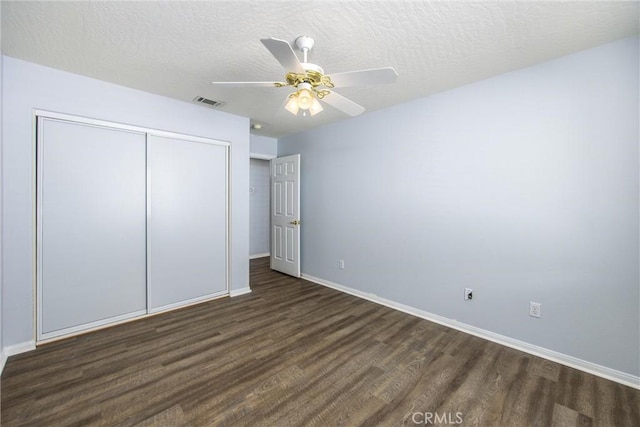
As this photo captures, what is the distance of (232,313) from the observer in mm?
3090

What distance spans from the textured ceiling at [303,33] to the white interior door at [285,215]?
82.6 inches

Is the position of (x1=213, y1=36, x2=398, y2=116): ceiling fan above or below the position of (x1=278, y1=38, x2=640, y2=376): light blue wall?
above

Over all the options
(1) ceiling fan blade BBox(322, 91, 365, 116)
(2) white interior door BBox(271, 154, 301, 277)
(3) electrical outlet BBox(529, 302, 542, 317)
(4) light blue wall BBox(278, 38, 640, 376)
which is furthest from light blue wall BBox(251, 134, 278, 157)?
(3) electrical outlet BBox(529, 302, 542, 317)

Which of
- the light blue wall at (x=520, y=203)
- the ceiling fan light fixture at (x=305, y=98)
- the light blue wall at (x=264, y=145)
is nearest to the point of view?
the ceiling fan light fixture at (x=305, y=98)

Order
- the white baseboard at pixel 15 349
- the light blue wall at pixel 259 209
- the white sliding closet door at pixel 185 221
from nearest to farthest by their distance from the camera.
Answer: the white baseboard at pixel 15 349
the white sliding closet door at pixel 185 221
the light blue wall at pixel 259 209

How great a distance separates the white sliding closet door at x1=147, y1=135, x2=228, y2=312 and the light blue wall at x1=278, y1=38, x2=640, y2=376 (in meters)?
1.90

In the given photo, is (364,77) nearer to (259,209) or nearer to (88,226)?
(88,226)

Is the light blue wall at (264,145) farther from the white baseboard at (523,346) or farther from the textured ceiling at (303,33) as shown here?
the white baseboard at (523,346)

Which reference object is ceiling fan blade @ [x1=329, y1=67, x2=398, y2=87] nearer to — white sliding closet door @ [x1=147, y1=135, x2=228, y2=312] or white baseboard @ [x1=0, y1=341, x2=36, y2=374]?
white sliding closet door @ [x1=147, y1=135, x2=228, y2=312]

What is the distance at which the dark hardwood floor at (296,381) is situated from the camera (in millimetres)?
1645

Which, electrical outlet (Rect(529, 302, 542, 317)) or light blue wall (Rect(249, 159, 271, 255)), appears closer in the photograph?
electrical outlet (Rect(529, 302, 542, 317))

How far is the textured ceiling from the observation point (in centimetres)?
163

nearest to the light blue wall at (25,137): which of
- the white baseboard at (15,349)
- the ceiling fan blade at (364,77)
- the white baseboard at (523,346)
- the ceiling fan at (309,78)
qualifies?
the white baseboard at (15,349)

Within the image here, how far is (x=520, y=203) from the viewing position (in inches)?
93.4
